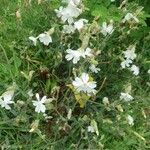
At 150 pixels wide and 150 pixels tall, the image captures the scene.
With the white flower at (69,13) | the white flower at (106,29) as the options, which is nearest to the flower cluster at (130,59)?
the white flower at (106,29)

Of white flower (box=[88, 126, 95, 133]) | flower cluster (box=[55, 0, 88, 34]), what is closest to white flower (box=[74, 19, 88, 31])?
flower cluster (box=[55, 0, 88, 34])

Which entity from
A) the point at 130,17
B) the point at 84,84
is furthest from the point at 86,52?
the point at 130,17

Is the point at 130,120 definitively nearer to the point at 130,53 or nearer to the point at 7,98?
the point at 130,53

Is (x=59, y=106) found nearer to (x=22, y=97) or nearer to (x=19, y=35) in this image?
(x=22, y=97)

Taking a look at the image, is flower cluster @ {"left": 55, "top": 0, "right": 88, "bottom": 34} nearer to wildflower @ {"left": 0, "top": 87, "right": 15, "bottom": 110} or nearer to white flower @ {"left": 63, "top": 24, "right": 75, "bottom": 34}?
white flower @ {"left": 63, "top": 24, "right": 75, "bottom": 34}

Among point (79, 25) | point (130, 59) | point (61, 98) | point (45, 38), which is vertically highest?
point (79, 25)

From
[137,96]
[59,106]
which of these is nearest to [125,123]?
[137,96]
